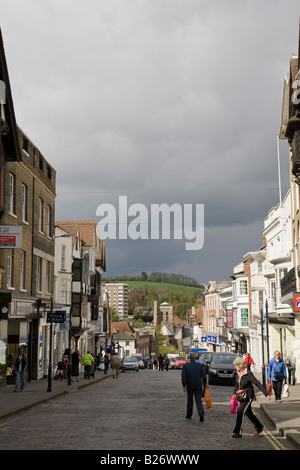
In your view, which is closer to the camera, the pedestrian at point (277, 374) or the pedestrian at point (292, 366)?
the pedestrian at point (277, 374)

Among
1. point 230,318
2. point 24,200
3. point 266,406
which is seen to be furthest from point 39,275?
point 230,318

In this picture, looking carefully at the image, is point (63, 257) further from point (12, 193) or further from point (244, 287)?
point (244, 287)

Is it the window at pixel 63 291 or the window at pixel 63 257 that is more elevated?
the window at pixel 63 257

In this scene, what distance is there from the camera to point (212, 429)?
45.5 ft

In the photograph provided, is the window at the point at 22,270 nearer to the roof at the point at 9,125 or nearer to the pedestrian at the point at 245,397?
the roof at the point at 9,125

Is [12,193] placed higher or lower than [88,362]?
higher

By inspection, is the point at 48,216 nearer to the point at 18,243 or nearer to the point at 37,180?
the point at 37,180

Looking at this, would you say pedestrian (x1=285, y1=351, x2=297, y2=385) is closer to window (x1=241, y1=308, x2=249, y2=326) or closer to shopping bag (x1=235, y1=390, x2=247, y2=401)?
shopping bag (x1=235, y1=390, x2=247, y2=401)

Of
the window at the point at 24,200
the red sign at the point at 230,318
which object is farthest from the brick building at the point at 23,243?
the red sign at the point at 230,318

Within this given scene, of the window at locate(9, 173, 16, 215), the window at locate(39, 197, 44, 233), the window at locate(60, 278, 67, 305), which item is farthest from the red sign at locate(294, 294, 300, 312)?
the window at locate(60, 278, 67, 305)

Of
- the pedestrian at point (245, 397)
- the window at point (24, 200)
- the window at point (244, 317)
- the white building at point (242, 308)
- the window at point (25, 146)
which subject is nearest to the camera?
the pedestrian at point (245, 397)

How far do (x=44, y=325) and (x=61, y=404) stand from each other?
15.1 metres
